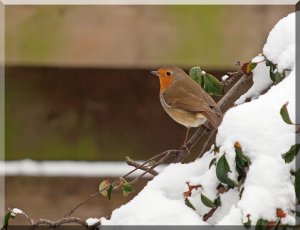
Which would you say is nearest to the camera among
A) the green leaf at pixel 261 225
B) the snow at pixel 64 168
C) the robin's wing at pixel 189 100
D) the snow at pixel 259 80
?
the green leaf at pixel 261 225

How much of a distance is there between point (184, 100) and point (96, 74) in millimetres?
1373

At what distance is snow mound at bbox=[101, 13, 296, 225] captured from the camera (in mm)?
892

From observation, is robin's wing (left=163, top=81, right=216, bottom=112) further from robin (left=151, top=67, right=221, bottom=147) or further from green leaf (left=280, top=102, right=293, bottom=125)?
green leaf (left=280, top=102, right=293, bottom=125)

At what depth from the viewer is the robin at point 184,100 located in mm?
1876

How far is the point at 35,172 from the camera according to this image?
3514mm

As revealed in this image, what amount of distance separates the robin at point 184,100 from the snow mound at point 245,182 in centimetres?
73

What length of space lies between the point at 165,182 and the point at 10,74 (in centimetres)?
253

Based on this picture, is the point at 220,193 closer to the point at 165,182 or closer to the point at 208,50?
the point at 165,182

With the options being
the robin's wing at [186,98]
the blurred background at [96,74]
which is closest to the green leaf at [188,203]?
the robin's wing at [186,98]

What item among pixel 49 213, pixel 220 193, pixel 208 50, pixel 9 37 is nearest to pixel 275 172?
pixel 220 193

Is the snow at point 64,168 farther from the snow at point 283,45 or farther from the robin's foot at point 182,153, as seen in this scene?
the snow at point 283,45

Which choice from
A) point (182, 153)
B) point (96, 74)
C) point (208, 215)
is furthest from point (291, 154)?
point (96, 74)

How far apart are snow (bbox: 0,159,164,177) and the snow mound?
2.38 metres

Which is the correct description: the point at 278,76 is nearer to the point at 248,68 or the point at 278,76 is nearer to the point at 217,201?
the point at 248,68
